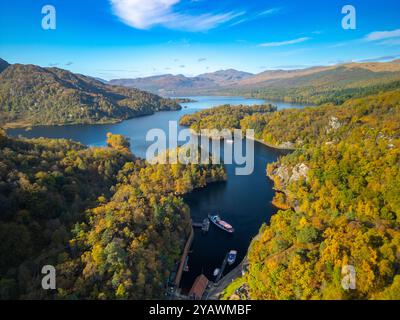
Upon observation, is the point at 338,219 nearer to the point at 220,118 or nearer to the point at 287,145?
the point at 287,145

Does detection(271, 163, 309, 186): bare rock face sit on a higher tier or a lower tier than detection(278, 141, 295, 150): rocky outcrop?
lower

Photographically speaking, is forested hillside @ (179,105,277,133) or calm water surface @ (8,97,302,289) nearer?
calm water surface @ (8,97,302,289)

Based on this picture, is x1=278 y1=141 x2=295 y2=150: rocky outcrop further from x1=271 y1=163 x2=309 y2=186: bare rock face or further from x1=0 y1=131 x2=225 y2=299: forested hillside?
x1=0 y1=131 x2=225 y2=299: forested hillside

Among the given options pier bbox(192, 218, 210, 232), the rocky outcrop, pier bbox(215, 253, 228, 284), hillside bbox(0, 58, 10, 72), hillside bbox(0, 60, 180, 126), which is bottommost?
pier bbox(215, 253, 228, 284)

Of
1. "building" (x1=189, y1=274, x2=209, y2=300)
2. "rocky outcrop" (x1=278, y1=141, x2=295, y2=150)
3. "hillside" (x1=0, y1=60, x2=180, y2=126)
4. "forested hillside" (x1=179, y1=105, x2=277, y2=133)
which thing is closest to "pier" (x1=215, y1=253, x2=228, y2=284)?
"building" (x1=189, y1=274, x2=209, y2=300)

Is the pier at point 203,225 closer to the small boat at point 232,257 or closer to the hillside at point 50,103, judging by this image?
the small boat at point 232,257

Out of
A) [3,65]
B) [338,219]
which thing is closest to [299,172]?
[338,219]

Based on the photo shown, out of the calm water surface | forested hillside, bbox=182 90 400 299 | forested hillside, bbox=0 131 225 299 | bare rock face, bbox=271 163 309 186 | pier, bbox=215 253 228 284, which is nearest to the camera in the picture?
forested hillside, bbox=182 90 400 299

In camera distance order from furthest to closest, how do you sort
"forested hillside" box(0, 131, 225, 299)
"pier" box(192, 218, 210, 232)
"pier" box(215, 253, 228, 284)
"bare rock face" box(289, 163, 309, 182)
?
"bare rock face" box(289, 163, 309, 182) → "pier" box(192, 218, 210, 232) → "pier" box(215, 253, 228, 284) → "forested hillside" box(0, 131, 225, 299)
